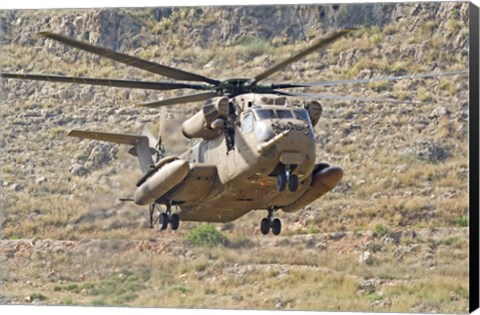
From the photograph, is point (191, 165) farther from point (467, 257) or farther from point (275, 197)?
point (467, 257)

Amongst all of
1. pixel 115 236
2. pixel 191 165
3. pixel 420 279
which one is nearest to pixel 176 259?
pixel 115 236

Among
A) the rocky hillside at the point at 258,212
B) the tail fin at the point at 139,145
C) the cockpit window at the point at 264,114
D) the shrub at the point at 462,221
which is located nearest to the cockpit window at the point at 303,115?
the cockpit window at the point at 264,114

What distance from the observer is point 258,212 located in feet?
83.3

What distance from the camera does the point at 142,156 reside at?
84.8 feet


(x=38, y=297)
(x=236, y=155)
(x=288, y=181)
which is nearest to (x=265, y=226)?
(x=236, y=155)

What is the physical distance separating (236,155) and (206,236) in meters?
3.90

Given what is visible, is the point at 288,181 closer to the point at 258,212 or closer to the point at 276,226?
the point at 276,226

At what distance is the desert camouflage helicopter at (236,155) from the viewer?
70.1 feet

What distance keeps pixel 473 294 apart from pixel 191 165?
5.27 metres

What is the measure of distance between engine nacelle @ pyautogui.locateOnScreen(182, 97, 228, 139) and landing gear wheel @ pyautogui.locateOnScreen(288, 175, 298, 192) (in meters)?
1.66

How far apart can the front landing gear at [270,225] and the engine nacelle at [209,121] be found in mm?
2057

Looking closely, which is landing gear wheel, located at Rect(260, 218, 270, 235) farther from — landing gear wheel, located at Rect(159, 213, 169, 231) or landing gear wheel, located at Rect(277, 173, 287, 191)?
landing gear wheel, located at Rect(277, 173, 287, 191)

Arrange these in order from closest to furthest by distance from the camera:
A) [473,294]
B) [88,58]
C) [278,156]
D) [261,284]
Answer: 1. [278,156]
2. [473,294]
3. [261,284]
4. [88,58]

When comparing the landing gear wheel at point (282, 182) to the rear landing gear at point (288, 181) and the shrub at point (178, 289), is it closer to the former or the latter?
the rear landing gear at point (288, 181)
